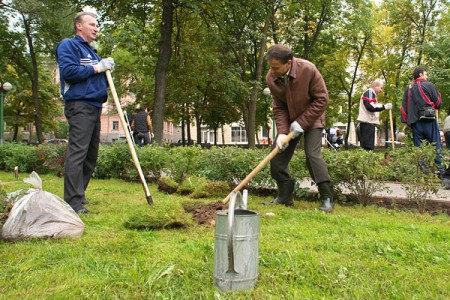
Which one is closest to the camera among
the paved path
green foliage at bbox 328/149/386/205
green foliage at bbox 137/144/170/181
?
green foliage at bbox 328/149/386/205

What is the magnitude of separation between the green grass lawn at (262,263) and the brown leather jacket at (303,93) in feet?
3.75

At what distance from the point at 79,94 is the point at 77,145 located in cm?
56

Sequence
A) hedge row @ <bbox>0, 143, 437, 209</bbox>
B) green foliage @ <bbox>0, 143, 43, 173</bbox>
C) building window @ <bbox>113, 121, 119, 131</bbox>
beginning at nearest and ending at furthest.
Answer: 1. hedge row @ <bbox>0, 143, 437, 209</bbox>
2. green foliage @ <bbox>0, 143, 43, 173</bbox>
3. building window @ <bbox>113, 121, 119, 131</bbox>

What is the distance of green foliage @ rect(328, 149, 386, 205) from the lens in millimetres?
4914

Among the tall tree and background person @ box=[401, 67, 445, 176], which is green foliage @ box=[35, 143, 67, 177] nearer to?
background person @ box=[401, 67, 445, 176]

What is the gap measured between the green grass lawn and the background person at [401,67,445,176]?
372cm

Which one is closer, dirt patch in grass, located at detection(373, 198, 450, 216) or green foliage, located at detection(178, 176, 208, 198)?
dirt patch in grass, located at detection(373, 198, 450, 216)

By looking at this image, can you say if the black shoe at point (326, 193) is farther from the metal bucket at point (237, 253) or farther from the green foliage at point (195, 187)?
the metal bucket at point (237, 253)

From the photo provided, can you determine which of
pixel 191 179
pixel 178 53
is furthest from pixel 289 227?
pixel 178 53

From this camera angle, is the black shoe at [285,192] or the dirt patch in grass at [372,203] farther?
the black shoe at [285,192]

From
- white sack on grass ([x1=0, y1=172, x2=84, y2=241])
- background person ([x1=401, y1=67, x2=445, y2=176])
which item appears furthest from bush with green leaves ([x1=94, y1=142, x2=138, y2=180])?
background person ([x1=401, y1=67, x2=445, y2=176])

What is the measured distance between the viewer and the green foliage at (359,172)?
491 cm

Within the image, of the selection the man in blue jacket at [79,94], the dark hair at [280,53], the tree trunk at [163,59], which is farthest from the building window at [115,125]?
the dark hair at [280,53]

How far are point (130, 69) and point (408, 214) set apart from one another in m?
24.5
